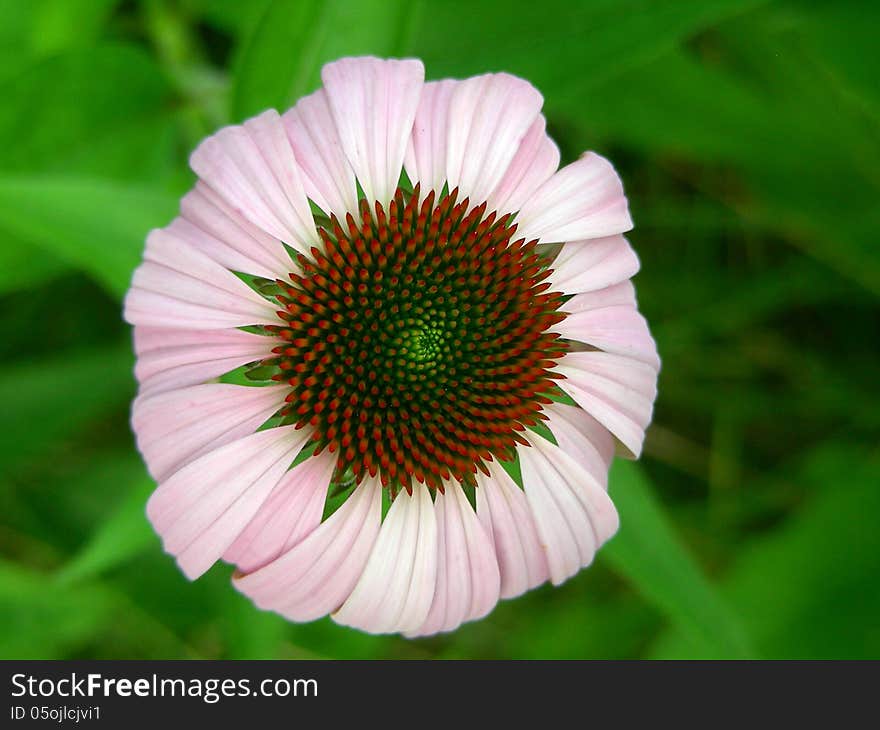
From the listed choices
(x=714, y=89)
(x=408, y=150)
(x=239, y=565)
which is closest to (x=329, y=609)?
(x=239, y=565)

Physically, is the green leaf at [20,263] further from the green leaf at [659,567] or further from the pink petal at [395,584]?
the green leaf at [659,567]

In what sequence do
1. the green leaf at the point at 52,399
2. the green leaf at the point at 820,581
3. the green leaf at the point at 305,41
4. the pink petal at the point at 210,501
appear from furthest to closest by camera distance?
the green leaf at the point at 820,581, the green leaf at the point at 52,399, the green leaf at the point at 305,41, the pink petal at the point at 210,501

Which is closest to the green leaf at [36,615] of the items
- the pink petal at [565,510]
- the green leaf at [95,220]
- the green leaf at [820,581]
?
the green leaf at [95,220]

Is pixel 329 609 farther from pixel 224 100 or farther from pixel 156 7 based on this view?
pixel 156 7

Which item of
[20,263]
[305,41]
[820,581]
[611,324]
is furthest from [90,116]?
[820,581]

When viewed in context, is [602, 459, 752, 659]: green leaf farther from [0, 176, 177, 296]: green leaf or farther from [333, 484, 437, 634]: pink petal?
[0, 176, 177, 296]: green leaf
